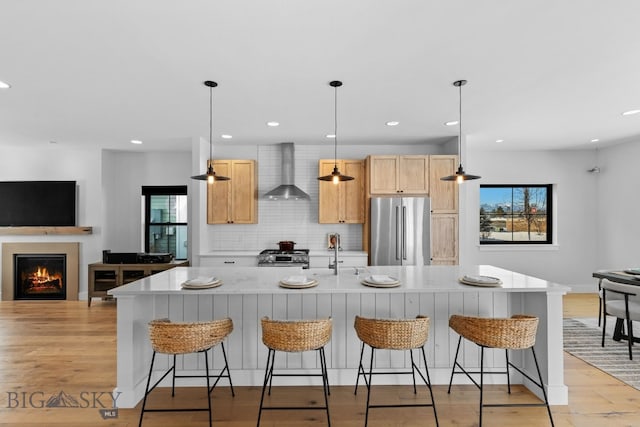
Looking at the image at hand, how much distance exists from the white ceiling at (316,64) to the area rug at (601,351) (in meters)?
2.61

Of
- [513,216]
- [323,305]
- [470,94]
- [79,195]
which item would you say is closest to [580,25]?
[470,94]

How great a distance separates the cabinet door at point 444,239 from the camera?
4.82 m

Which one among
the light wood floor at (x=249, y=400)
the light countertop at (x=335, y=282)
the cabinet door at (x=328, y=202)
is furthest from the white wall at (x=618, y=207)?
the cabinet door at (x=328, y=202)

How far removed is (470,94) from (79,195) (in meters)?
6.28

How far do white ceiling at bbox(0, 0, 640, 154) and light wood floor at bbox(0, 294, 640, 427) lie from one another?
2628 millimetres

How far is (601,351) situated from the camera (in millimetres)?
3428

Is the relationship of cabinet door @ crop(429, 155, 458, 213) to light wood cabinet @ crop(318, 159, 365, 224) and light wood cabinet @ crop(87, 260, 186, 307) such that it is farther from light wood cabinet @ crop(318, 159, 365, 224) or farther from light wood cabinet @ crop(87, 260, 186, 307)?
light wood cabinet @ crop(87, 260, 186, 307)

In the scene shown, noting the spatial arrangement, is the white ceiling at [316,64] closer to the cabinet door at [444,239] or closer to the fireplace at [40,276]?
the cabinet door at [444,239]

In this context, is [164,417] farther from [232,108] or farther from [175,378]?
[232,108]

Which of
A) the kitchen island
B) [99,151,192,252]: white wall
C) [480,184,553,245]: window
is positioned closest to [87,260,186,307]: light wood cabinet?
[99,151,192,252]: white wall

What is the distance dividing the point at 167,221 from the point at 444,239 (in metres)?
4.84

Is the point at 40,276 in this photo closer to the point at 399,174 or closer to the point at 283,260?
the point at 283,260

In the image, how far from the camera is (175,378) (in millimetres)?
2721

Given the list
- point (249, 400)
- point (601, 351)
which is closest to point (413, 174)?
point (601, 351)
